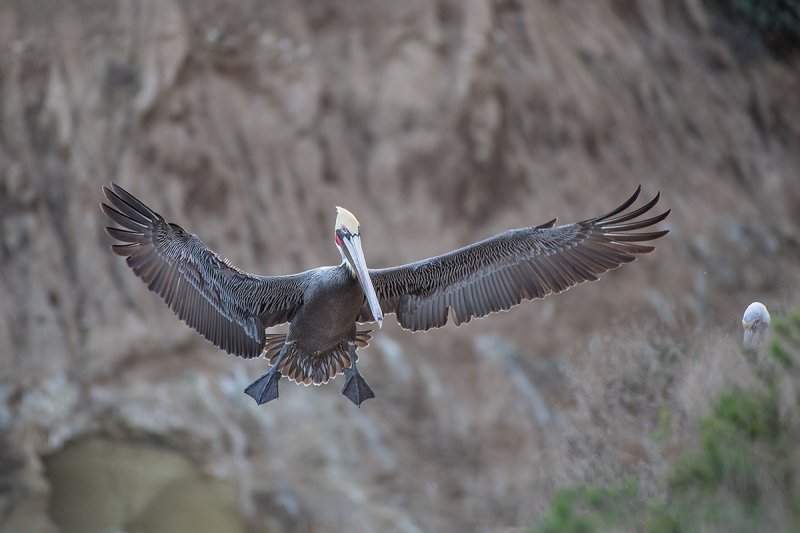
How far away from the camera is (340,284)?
5766mm

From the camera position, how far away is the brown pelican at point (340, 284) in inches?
226

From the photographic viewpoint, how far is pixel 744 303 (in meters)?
12.9

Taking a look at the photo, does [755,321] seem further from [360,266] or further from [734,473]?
[360,266]

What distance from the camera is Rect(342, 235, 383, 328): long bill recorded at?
5.32 metres

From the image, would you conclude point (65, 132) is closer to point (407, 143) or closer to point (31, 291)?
point (31, 291)

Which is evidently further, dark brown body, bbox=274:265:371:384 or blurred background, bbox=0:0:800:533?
blurred background, bbox=0:0:800:533

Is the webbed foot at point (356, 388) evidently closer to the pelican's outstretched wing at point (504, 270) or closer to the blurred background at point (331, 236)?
the pelican's outstretched wing at point (504, 270)

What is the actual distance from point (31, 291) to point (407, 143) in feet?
17.5

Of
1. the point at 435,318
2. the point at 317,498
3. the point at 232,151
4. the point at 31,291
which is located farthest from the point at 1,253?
the point at 435,318

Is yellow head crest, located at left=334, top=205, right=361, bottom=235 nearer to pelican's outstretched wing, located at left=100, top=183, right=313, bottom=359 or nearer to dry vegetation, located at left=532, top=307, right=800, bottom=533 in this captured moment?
pelican's outstretched wing, located at left=100, top=183, right=313, bottom=359

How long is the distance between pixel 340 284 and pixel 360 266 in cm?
34

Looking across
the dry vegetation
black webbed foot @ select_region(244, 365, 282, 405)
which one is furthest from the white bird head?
the dry vegetation

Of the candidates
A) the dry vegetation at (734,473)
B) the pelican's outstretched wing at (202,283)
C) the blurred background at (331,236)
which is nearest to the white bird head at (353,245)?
the pelican's outstretched wing at (202,283)

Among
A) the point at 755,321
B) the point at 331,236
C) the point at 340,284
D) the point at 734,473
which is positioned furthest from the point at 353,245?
the point at 331,236
